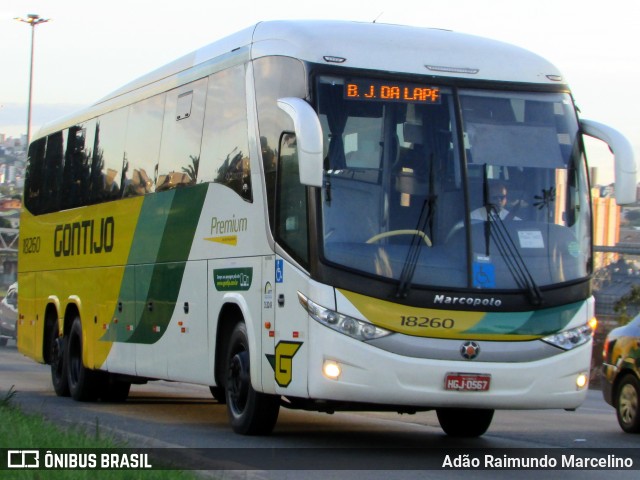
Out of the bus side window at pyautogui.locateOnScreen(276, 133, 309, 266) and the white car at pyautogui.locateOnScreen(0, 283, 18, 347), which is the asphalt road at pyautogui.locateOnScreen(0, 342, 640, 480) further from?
the white car at pyautogui.locateOnScreen(0, 283, 18, 347)

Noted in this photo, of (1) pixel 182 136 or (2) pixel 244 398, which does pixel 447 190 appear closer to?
(2) pixel 244 398

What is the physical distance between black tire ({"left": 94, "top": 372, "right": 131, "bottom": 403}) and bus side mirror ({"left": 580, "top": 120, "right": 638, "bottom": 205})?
8.76 metres

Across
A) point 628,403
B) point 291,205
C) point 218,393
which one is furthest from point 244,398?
point 628,403

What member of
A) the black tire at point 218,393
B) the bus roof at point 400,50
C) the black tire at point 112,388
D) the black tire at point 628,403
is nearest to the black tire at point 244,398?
the bus roof at point 400,50

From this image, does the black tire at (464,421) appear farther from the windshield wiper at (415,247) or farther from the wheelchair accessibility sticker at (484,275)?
the windshield wiper at (415,247)

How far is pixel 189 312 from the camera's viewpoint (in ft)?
48.2

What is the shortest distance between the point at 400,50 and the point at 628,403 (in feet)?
17.8

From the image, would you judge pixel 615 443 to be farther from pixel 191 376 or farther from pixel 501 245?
pixel 191 376

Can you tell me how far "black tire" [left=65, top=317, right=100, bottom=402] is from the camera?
1888 centimetres

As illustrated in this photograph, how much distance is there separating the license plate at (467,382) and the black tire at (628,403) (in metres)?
4.30

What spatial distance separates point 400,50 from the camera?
40.0ft

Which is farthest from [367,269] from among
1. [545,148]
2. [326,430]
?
[326,430]

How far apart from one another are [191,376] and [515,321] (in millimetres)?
4328

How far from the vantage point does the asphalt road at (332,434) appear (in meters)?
10.9
